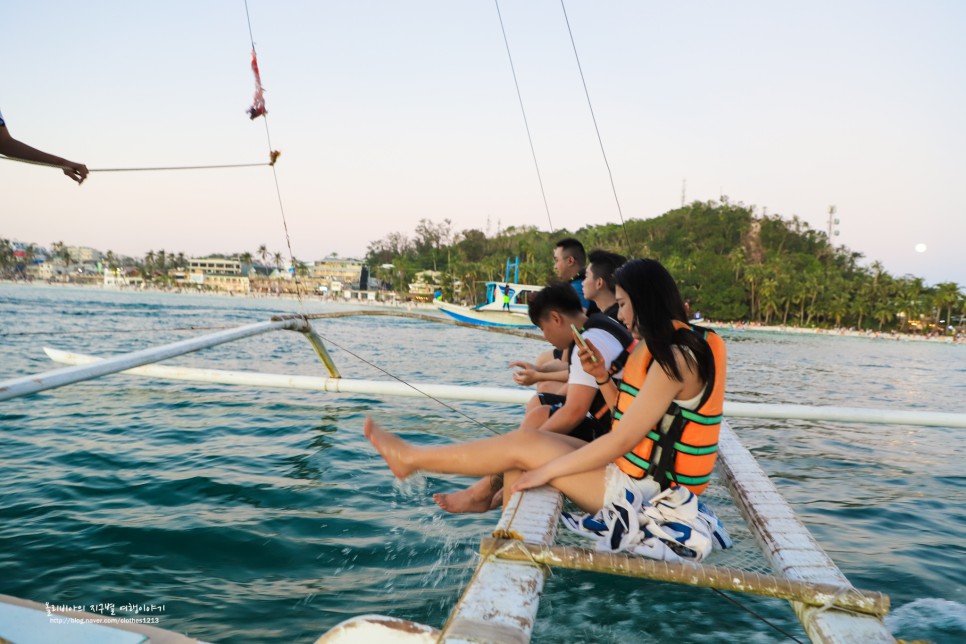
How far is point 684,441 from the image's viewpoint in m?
2.23

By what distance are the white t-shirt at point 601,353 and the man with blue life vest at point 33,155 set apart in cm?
268

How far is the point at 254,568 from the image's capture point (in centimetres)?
303

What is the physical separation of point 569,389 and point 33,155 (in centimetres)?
276

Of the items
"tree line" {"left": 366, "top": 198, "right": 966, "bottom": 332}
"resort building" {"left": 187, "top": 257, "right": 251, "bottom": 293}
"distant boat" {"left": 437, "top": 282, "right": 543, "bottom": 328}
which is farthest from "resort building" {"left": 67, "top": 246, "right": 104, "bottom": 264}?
"distant boat" {"left": 437, "top": 282, "right": 543, "bottom": 328}

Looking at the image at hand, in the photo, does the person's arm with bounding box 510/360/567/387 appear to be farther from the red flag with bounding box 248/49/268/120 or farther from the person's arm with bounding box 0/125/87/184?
the red flag with bounding box 248/49/268/120

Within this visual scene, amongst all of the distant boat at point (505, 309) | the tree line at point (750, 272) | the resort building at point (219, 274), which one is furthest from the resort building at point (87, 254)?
the distant boat at point (505, 309)

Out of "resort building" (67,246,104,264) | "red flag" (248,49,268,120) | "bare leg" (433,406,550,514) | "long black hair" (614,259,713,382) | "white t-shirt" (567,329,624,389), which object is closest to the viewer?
"long black hair" (614,259,713,382)

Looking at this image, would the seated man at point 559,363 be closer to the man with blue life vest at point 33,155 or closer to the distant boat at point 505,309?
the man with blue life vest at point 33,155

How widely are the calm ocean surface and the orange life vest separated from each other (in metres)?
0.68

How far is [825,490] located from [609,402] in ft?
10.8

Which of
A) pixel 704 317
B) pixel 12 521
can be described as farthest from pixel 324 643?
pixel 704 317

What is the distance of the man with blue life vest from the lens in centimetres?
255

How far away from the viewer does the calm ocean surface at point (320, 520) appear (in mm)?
2600

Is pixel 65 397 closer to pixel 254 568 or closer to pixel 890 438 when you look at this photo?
pixel 254 568
